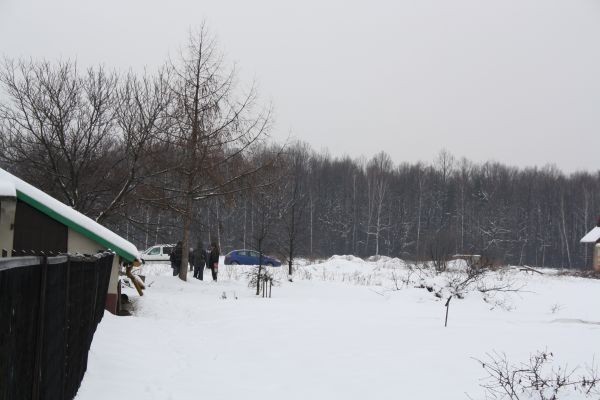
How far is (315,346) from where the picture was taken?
10273 millimetres

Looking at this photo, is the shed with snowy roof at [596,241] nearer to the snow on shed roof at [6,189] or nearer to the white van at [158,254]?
the white van at [158,254]

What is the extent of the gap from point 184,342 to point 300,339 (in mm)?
2158

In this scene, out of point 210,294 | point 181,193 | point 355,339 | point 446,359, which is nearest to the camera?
point 446,359

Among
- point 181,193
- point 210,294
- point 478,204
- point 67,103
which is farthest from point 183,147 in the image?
point 478,204

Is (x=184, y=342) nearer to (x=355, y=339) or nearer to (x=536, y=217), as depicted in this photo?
(x=355, y=339)

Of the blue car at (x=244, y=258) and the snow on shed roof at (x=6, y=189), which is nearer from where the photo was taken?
the snow on shed roof at (x=6, y=189)

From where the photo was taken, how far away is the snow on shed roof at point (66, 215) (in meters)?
10.8

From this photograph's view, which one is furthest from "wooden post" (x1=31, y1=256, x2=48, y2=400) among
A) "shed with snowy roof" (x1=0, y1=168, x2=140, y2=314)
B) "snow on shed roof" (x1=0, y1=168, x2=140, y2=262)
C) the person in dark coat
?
the person in dark coat

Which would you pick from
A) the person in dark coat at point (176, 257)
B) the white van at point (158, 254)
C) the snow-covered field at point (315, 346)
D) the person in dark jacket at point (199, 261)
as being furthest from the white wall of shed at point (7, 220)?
the white van at point (158, 254)

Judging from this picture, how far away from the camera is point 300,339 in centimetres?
1094

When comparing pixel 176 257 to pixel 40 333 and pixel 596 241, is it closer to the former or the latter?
pixel 40 333

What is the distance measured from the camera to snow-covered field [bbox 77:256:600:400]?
282 inches

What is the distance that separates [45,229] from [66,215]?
49 centimetres

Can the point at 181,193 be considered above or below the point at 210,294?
above
